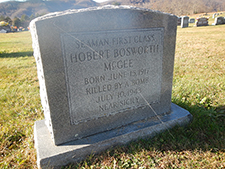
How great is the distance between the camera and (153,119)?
250cm

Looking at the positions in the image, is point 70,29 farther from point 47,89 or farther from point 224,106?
point 224,106

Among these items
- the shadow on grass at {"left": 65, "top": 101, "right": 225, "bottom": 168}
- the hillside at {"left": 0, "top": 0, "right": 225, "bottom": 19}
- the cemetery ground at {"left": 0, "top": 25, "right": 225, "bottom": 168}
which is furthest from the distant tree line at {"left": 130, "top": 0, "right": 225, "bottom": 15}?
the shadow on grass at {"left": 65, "top": 101, "right": 225, "bottom": 168}

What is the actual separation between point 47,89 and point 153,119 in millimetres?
1478

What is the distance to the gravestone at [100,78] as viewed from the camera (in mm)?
1767

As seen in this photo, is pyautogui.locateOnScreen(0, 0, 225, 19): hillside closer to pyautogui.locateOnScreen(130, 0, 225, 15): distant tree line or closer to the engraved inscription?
pyautogui.locateOnScreen(130, 0, 225, 15): distant tree line

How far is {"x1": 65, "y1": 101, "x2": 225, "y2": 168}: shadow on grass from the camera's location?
2074 millimetres

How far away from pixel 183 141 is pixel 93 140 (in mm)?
1105

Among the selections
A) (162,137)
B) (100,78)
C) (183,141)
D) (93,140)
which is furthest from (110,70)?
(183,141)

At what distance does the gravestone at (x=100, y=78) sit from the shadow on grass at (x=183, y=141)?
0.09m

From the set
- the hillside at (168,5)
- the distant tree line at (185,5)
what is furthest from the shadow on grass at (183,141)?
the distant tree line at (185,5)

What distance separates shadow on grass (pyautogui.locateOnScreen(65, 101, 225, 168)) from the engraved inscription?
0.45 metres

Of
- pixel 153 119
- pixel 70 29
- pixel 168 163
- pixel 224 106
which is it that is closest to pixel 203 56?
pixel 224 106

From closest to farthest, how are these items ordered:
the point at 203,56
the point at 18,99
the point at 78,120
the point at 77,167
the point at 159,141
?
the point at 77,167 → the point at 78,120 → the point at 159,141 → the point at 18,99 → the point at 203,56

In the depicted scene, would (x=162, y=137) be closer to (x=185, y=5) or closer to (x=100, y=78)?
(x=100, y=78)
